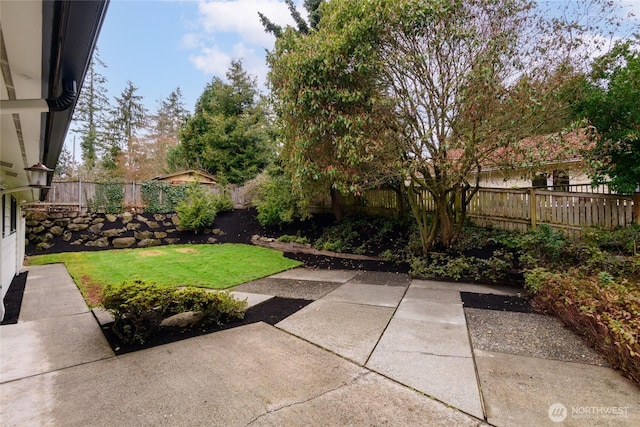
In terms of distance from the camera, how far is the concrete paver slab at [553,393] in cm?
207

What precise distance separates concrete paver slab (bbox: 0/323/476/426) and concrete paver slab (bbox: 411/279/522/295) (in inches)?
134

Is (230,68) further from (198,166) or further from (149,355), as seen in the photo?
(149,355)

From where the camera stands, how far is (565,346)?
3.15 m

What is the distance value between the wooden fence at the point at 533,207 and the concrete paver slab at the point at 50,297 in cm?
822

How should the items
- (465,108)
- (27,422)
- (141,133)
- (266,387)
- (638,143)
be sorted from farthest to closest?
(141,133) → (638,143) → (465,108) → (266,387) → (27,422)

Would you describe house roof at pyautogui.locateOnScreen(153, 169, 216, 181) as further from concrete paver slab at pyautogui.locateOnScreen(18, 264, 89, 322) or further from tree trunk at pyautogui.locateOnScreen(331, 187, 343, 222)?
concrete paver slab at pyautogui.locateOnScreen(18, 264, 89, 322)

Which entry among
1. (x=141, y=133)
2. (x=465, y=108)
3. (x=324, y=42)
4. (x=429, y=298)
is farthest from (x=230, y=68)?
(x=429, y=298)

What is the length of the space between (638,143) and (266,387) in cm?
857

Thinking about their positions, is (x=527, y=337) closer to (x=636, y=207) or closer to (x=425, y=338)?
(x=425, y=338)

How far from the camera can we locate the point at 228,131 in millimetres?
19516

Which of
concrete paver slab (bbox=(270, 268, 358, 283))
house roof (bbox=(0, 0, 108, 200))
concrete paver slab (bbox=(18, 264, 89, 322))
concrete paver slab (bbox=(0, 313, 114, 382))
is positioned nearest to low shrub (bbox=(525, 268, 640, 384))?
concrete paver slab (bbox=(270, 268, 358, 283))

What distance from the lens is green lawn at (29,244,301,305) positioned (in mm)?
6109

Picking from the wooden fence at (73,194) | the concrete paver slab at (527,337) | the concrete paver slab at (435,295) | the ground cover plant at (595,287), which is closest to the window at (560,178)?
the ground cover plant at (595,287)

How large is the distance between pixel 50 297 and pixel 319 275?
5085 mm
